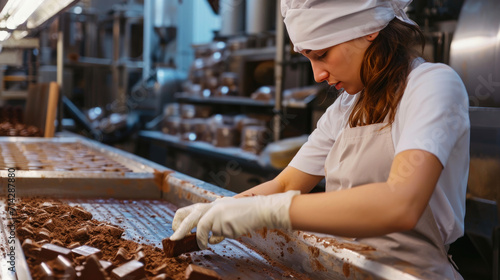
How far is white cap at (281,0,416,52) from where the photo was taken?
1223 millimetres

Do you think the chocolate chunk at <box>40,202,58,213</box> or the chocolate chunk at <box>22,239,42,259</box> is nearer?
the chocolate chunk at <box>22,239,42,259</box>

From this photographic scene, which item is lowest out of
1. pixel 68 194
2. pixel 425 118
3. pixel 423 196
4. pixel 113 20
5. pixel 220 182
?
pixel 220 182

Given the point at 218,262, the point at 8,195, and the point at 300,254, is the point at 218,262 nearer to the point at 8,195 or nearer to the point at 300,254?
the point at 300,254

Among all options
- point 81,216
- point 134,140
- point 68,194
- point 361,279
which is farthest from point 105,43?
point 361,279

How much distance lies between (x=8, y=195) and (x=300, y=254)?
1268mm

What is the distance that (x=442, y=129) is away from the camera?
40.4 inches

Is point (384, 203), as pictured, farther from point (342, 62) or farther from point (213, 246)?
point (213, 246)

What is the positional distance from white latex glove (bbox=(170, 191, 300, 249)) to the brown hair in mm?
356

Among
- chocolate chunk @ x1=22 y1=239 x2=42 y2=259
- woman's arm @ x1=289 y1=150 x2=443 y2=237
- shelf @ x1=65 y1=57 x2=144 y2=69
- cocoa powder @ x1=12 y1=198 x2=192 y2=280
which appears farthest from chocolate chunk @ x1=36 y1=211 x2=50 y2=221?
shelf @ x1=65 y1=57 x2=144 y2=69

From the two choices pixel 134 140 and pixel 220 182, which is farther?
pixel 134 140

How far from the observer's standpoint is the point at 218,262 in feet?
4.44

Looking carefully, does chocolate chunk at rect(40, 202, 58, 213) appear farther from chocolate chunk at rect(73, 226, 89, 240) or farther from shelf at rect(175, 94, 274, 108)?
shelf at rect(175, 94, 274, 108)

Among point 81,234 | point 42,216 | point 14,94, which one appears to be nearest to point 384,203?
point 81,234

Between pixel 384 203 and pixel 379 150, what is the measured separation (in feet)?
1.15
